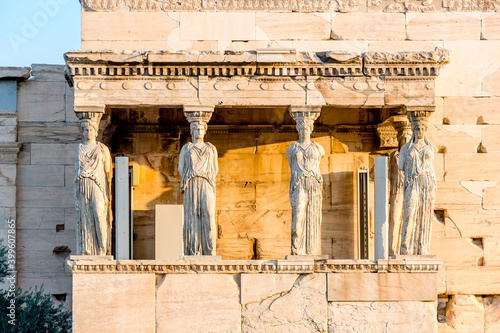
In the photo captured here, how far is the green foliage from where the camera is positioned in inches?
601

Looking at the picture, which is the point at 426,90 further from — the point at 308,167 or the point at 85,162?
the point at 85,162

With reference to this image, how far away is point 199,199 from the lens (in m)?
14.2

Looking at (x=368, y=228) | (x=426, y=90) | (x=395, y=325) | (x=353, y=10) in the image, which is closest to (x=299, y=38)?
(x=353, y=10)

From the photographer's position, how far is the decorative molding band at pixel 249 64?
14.3m

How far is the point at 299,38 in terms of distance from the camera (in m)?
15.3

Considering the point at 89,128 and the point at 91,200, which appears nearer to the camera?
the point at 91,200

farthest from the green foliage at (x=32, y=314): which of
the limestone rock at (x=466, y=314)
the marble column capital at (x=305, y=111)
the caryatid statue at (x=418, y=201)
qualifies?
the limestone rock at (x=466, y=314)

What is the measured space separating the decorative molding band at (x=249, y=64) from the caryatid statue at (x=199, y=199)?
39.8 inches

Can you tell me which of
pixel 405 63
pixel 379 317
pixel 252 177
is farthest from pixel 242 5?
pixel 379 317

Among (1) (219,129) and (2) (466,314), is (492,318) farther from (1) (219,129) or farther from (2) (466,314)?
(1) (219,129)

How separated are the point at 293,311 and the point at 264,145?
314 cm

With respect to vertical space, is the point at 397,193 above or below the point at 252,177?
below

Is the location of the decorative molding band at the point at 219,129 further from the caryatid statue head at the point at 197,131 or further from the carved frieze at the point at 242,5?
the caryatid statue head at the point at 197,131

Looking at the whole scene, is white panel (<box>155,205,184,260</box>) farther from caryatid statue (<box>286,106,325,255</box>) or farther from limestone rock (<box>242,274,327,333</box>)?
caryatid statue (<box>286,106,325,255</box>)
